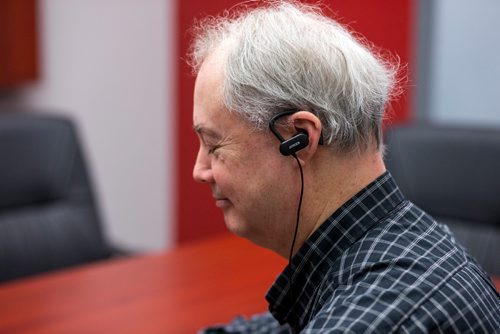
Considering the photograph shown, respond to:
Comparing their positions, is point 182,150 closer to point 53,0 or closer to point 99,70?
point 99,70

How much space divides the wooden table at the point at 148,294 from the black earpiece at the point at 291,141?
2.24 ft

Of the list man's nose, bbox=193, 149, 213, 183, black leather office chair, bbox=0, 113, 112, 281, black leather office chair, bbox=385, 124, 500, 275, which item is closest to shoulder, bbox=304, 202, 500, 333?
man's nose, bbox=193, 149, 213, 183

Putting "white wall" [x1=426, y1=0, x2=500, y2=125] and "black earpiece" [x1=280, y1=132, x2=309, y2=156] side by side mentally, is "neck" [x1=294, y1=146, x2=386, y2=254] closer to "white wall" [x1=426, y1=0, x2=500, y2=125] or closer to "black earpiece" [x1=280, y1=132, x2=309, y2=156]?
"black earpiece" [x1=280, y1=132, x2=309, y2=156]

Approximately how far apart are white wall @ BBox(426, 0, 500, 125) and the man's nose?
207 cm

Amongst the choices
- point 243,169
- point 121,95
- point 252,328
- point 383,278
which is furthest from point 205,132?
point 121,95

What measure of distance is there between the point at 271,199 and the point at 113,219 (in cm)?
340

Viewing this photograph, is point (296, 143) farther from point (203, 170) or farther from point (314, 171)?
point (203, 170)

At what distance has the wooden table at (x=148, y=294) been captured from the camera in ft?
5.29

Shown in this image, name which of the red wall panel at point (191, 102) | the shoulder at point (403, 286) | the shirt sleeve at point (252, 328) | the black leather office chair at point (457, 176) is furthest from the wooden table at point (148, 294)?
the red wall panel at point (191, 102)

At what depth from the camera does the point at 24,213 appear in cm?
244

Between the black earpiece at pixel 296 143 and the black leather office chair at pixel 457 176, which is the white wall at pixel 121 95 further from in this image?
the black earpiece at pixel 296 143

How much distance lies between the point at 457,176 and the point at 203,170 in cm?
139

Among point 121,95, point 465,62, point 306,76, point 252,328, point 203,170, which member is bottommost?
point 121,95

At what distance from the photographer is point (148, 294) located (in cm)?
179
